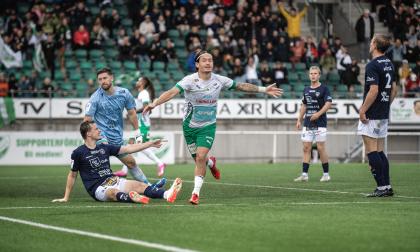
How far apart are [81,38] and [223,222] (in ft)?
76.2

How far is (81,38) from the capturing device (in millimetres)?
32906

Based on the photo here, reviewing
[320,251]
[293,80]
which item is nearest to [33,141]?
[293,80]

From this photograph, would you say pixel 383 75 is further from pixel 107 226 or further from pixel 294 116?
pixel 294 116

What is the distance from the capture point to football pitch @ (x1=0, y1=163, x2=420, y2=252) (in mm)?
8719

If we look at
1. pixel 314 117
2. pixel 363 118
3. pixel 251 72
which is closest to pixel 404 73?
pixel 251 72

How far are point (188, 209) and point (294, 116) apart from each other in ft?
70.2

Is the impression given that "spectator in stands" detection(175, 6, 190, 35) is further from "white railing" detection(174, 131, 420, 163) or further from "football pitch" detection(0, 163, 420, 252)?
"football pitch" detection(0, 163, 420, 252)

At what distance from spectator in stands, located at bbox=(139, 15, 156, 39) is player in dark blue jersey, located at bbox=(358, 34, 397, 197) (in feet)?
66.1

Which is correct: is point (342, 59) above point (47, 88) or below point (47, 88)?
above

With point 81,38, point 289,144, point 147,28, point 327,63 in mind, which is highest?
point 147,28

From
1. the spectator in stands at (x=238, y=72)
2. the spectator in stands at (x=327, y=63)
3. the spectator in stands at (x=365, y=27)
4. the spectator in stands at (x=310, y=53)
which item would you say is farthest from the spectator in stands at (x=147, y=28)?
the spectator in stands at (x=365, y=27)

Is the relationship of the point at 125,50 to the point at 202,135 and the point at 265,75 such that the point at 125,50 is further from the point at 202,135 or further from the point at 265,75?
the point at 202,135

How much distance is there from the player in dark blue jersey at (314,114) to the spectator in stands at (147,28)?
14267mm

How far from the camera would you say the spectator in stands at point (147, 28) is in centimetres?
3391
